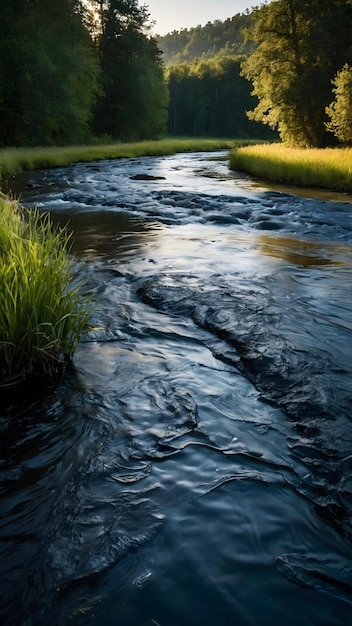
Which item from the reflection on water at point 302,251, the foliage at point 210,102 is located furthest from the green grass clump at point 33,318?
the foliage at point 210,102

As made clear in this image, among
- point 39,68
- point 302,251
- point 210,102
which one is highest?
point 210,102

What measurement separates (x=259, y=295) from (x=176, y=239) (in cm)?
327

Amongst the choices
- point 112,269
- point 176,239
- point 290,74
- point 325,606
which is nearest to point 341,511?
point 325,606

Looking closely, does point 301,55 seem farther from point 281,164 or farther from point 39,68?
point 39,68

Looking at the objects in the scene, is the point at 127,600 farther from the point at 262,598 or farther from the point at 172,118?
the point at 172,118

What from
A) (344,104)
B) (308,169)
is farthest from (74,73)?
(308,169)

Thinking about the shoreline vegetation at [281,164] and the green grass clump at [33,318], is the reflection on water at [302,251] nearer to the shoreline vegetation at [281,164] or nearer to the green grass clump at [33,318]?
the green grass clump at [33,318]

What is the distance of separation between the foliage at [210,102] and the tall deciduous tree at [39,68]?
6118 centimetres

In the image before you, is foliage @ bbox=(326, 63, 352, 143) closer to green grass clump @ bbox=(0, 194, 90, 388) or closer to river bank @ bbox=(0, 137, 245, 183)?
river bank @ bbox=(0, 137, 245, 183)

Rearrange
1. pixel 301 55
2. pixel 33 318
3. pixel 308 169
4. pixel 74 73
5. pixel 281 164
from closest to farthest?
pixel 33 318, pixel 308 169, pixel 281 164, pixel 301 55, pixel 74 73

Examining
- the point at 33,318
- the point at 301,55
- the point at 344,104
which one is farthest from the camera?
the point at 301,55

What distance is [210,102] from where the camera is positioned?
92.9 meters

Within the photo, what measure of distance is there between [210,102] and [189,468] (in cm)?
10172

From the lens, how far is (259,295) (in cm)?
474
